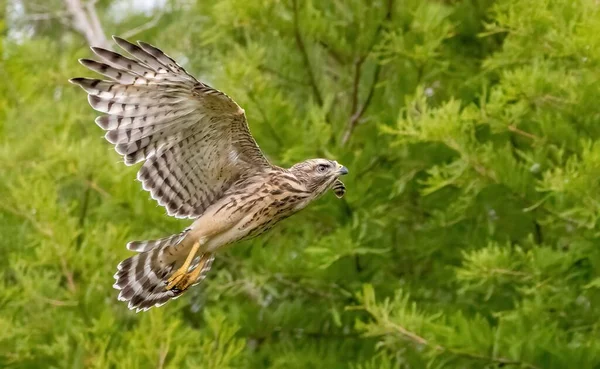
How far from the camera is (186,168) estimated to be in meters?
5.00

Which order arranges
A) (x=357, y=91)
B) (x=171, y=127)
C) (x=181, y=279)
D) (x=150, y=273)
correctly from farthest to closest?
(x=357, y=91)
(x=150, y=273)
(x=171, y=127)
(x=181, y=279)

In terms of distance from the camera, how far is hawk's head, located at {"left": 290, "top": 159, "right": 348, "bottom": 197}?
16.1ft

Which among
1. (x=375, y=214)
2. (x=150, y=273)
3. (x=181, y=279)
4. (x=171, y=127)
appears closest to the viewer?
(x=181, y=279)

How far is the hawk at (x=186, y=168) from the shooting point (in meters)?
4.52

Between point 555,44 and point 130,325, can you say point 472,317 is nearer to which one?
point 555,44

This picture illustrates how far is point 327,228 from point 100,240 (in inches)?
50.4

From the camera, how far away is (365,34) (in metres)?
7.20

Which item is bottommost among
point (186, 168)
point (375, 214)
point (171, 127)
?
point (375, 214)

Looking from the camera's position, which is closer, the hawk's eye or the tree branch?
the hawk's eye

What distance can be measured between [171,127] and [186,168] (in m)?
0.27

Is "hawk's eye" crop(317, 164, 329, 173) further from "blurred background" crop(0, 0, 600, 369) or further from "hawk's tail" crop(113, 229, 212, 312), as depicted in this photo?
"blurred background" crop(0, 0, 600, 369)

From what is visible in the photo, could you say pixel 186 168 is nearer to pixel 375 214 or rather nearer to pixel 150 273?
pixel 150 273

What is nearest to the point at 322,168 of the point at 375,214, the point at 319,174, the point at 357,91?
the point at 319,174

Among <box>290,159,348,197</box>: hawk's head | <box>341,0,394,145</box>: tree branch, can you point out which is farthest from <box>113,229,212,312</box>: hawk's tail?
<box>341,0,394,145</box>: tree branch
